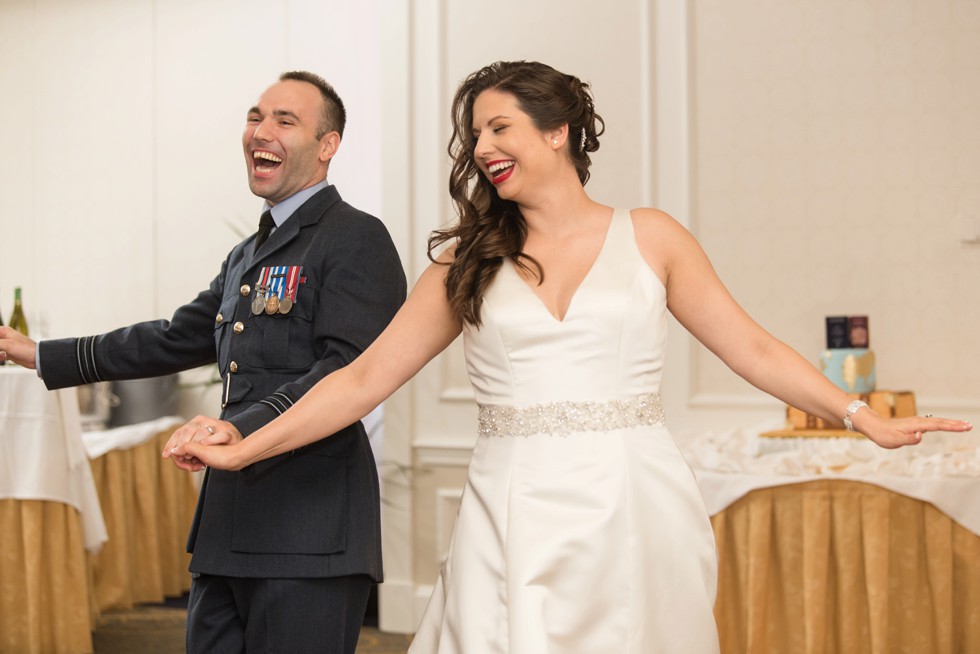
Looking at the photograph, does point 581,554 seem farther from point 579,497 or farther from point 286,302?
point 286,302

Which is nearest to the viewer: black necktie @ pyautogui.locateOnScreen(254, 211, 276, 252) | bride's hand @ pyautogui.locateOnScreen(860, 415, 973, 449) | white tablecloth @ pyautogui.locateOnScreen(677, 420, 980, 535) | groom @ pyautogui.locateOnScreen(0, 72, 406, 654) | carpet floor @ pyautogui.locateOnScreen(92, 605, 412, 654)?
bride's hand @ pyautogui.locateOnScreen(860, 415, 973, 449)

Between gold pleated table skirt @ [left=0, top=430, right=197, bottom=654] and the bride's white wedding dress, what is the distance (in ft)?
8.76

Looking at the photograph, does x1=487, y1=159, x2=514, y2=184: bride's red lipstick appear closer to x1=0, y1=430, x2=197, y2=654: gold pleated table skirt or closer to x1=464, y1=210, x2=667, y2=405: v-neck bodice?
x1=464, y1=210, x2=667, y2=405: v-neck bodice

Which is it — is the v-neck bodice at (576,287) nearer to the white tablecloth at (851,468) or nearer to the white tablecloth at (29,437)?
the white tablecloth at (851,468)

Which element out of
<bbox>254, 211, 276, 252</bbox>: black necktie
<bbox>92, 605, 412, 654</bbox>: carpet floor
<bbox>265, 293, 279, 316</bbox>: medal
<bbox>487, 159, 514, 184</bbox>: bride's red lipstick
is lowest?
<bbox>92, 605, 412, 654</bbox>: carpet floor

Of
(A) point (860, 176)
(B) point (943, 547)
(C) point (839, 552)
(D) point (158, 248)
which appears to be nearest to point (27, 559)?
(D) point (158, 248)

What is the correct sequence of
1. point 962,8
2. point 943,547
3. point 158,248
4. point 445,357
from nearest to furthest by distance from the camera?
1. point 943,547
2. point 962,8
3. point 445,357
4. point 158,248

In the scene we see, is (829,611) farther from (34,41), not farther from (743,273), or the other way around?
(34,41)

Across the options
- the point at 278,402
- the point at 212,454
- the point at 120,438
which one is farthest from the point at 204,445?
the point at 120,438

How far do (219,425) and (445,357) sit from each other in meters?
2.75

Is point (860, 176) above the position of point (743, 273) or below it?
above

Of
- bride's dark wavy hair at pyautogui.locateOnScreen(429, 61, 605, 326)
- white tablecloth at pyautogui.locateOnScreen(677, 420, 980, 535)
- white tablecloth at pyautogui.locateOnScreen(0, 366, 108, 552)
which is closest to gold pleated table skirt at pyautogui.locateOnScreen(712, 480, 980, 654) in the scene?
white tablecloth at pyautogui.locateOnScreen(677, 420, 980, 535)

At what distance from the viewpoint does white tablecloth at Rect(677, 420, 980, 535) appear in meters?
3.09

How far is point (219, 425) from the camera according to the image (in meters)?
1.96
